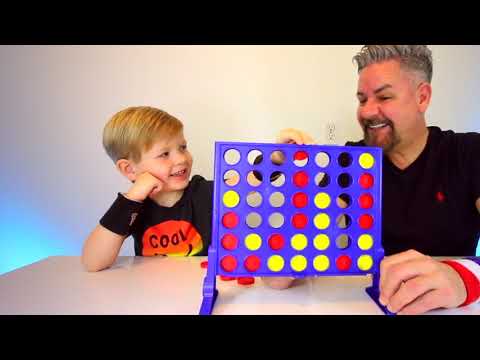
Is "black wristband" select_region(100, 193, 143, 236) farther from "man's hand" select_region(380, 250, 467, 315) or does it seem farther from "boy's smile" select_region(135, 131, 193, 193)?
"man's hand" select_region(380, 250, 467, 315)

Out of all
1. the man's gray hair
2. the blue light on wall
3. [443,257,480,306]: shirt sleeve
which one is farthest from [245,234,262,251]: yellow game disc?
the blue light on wall

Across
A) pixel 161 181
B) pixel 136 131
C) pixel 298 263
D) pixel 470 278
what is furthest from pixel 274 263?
pixel 136 131

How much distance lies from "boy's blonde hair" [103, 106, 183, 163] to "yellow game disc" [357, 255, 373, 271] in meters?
0.54

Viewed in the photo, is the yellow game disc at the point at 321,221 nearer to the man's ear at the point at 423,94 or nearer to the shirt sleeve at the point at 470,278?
the shirt sleeve at the point at 470,278

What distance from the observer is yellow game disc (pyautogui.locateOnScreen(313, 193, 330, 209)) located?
393 mm

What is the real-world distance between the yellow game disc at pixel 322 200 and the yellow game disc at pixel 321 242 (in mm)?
42

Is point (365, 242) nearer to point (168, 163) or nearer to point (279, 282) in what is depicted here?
point (279, 282)

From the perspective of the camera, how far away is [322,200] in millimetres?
393

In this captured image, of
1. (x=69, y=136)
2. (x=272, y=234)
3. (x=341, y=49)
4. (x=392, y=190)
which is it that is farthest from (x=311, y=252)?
(x=69, y=136)

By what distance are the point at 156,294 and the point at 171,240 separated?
33cm

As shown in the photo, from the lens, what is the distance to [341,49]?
98 centimetres

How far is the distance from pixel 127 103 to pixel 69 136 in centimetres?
25

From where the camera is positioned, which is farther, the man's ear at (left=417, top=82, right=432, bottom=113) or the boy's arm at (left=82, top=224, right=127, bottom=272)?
the man's ear at (left=417, top=82, right=432, bottom=113)
